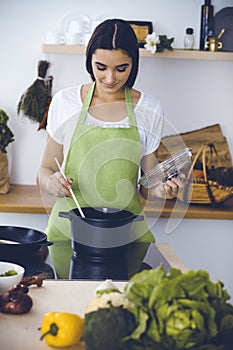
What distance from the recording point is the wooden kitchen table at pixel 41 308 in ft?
4.29

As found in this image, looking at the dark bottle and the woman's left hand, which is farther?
the dark bottle

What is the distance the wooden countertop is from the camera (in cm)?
308

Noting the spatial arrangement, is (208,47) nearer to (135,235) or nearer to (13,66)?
(13,66)

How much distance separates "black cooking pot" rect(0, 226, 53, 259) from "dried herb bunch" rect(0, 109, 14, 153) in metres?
1.20

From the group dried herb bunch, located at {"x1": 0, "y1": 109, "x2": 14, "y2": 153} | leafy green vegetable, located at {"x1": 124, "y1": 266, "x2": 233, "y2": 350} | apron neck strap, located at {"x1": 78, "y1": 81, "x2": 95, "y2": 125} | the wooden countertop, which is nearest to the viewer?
leafy green vegetable, located at {"x1": 124, "y1": 266, "x2": 233, "y2": 350}

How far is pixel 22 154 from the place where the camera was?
3490 millimetres

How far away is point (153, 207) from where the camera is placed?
3158 millimetres

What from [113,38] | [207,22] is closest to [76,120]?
[113,38]

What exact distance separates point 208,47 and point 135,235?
140 cm

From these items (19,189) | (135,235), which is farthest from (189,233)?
(135,235)

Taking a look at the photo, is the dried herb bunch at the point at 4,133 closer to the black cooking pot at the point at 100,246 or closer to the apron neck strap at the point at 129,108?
the apron neck strap at the point at 129,108

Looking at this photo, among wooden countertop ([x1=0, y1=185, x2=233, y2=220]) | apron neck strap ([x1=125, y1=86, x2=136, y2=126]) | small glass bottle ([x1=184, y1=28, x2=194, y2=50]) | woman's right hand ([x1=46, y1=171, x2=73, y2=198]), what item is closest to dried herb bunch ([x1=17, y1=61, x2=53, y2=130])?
wooden countertop ([x1=0, y1=185, x2=233, y2=220])

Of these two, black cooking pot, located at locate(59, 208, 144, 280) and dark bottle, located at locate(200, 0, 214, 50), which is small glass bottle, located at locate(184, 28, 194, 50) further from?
black cooking pot, located at locate(59, 208, 144, 280)

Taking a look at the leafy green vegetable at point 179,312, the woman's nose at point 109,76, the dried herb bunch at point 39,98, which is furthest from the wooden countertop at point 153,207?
the leafy green vegetable at point 179,312
